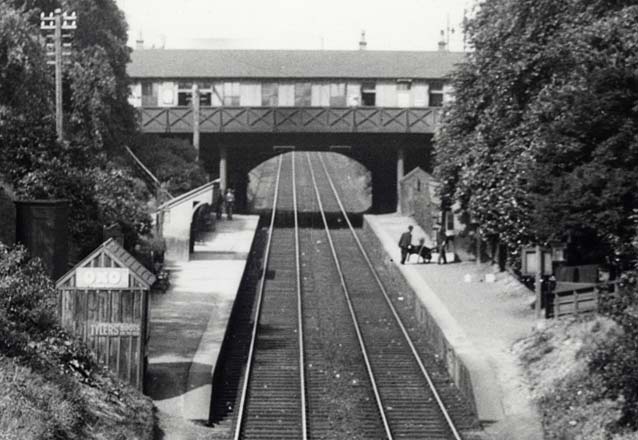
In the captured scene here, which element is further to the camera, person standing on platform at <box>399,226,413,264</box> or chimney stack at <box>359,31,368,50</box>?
chimney stack at <box>359,31,368,50</box>

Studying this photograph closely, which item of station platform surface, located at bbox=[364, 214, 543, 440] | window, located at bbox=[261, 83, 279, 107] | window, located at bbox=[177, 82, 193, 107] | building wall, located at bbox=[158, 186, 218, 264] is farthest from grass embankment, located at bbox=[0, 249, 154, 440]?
window, located at bbox=[177, 82, 193, 107]

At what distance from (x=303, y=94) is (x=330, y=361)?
101ft

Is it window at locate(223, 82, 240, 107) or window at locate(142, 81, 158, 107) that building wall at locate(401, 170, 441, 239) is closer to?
window at locate(223, 82, 240, 107)

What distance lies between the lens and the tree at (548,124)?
23.1 metres

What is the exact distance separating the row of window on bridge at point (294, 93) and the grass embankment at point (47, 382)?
34.4 meters

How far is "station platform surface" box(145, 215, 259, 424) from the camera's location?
2050 centimetres

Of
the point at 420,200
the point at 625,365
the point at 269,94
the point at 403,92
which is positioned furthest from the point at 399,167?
the point at 625,365

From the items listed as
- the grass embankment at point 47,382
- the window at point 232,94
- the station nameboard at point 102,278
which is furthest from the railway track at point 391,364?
the window at point 232,94

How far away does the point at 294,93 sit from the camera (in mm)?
54250

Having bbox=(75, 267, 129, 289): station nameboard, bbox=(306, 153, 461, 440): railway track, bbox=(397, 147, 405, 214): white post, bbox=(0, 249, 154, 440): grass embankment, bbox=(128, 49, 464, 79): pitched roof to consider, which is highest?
bbox=(128, 49, 464, 79): pitched roof

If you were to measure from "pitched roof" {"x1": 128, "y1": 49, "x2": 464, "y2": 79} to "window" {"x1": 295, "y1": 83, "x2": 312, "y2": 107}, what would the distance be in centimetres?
49

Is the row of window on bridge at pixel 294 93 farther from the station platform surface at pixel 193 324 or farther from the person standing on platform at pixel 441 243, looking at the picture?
the person standing on platform at pixel 441 243

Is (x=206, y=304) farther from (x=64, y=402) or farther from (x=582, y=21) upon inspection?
(x=64, y=402)

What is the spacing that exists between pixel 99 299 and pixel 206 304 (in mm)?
9357
